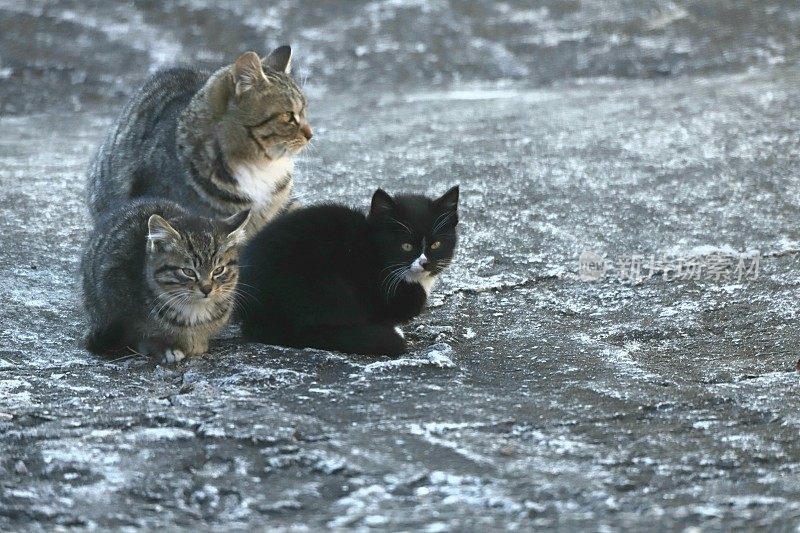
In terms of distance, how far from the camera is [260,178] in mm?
5230

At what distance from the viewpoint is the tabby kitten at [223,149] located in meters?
5.14

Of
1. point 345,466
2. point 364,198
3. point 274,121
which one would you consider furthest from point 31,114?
point 345,466

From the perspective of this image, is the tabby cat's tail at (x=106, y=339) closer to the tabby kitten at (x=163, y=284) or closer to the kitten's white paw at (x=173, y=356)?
the tabby kitten at (x=163, y=284)

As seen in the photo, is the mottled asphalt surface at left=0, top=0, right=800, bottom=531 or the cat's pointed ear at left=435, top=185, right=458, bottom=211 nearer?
the mottled asphalt surface at left=0, top=0, right=800, bottom=531

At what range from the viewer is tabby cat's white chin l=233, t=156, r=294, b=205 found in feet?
17.0

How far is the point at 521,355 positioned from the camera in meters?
4.43

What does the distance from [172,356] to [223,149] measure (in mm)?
1200

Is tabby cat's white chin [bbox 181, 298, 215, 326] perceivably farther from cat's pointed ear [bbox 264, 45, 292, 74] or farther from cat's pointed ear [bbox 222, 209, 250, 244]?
cat's pointed ear [bbox 264, 45, 292, 74]

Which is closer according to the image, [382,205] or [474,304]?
[382,205]

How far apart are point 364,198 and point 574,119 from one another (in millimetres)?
2271

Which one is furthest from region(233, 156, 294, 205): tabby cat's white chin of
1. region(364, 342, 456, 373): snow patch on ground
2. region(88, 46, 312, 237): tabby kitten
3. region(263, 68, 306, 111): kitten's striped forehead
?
region(364, 342, 456, 373): snow patch on ground

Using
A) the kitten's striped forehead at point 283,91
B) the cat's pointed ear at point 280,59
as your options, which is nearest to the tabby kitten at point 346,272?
the kitten's striped forehead at point 283,91

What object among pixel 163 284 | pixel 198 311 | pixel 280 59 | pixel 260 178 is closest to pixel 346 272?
pixel 198 311

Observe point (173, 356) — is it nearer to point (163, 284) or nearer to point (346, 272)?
point (163, 284)
